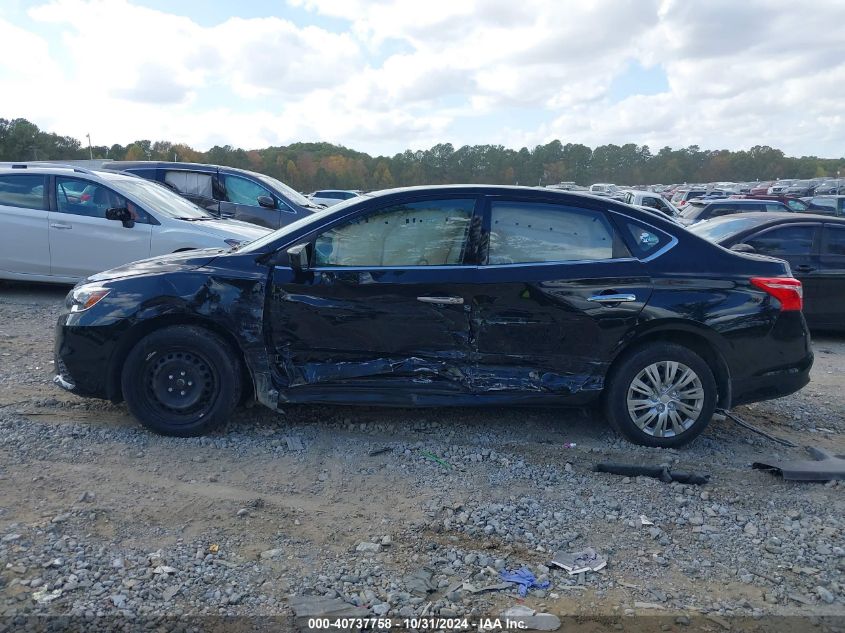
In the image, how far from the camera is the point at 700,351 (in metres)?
5.24

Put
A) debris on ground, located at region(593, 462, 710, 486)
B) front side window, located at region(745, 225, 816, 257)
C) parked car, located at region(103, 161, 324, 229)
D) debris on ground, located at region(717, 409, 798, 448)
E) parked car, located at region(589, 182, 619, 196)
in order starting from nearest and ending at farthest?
debris on ground, located at region(593, 462, 710, 486), debris on ground, located at region(717, 409, 798, 448), front side window, located at region(745, 225, 816, 257), parked car, located at region(103, 161, 324, 229), parked car, located at region(589, 182, 619, 196)

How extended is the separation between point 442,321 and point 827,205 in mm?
19013

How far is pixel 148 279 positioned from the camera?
16.6ft

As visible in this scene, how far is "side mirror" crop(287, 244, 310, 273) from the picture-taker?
4.95 m

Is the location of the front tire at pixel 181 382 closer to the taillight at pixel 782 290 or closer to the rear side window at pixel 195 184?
the taillight at pixel 782 290

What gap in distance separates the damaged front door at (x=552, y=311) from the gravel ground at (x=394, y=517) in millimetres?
490

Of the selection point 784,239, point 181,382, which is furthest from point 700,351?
point 784,239

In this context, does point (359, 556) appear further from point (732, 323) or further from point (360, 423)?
point (732, 323)

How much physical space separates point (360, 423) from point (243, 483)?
Result: 1.21 m

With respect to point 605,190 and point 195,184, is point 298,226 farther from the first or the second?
point 605,190

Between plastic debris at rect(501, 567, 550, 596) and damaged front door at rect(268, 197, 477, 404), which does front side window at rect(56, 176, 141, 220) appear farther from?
plastic debris at rect(501, 567, 550, 596)

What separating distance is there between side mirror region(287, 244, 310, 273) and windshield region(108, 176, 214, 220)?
528cm

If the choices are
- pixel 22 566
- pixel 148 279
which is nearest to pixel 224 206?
pixel 148 279

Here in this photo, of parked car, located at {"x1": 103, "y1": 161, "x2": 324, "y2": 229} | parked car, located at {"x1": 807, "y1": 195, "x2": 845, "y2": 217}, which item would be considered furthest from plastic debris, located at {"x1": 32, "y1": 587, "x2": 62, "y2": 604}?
parked car, located at {"x1": 807, "y1": 195, "x2": 845, "y2": 217}
